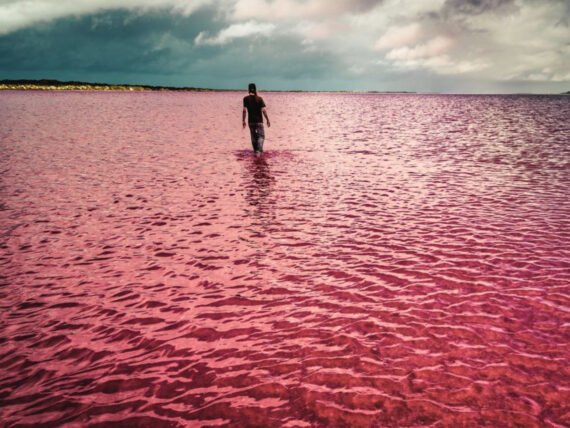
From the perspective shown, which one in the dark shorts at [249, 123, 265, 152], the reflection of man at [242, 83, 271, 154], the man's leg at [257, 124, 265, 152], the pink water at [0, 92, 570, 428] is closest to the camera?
the pink water at [0, 92, 570, 428]

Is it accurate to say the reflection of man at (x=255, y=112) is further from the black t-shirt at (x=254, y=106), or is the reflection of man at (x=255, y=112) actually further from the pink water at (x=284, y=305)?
the pink water at (x=284, y=305)

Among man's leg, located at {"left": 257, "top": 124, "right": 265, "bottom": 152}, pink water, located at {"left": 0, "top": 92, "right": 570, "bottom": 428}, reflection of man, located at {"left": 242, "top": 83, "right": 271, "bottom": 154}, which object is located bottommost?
pink water, located at {"left": 0, "top": 92, "right": 570, "bottom": 428}

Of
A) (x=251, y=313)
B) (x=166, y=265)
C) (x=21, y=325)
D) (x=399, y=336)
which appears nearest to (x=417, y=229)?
(x=399, y=336)

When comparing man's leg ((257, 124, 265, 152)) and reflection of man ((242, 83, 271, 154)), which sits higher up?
reflection of man ((242, 83, 271, 154))

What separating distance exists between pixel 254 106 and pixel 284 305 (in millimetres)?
15437

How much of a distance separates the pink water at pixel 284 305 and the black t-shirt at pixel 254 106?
6.70 metres

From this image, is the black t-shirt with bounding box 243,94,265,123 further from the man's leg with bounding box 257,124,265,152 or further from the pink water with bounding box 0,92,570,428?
the pink water with bounding box 0,92,570,428

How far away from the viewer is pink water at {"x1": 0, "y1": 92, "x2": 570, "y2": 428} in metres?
4.46

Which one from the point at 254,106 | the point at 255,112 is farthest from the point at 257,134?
the point at 254,106

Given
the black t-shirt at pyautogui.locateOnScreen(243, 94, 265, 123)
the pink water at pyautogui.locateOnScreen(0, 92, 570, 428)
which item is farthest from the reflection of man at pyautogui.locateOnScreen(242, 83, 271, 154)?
the pink water at pyautogui.locateOnScreen(0, 92, 570, 428)

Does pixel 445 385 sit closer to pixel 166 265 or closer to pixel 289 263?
pixel 289 263

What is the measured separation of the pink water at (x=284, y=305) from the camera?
4.46m

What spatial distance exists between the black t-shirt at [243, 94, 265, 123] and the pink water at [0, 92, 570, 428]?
670 cm

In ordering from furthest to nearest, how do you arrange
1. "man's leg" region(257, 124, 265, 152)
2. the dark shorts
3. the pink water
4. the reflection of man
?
"man's leg" region(257, 124, 265, 152) → the dark shorts → the reflection of man → the pink water
